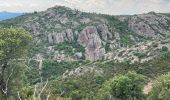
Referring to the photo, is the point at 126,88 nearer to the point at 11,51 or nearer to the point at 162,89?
the point at 162,89

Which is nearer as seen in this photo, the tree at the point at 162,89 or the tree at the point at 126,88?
the tree at the point at 162,89

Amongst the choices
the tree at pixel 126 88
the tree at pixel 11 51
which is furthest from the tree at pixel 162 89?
the tree at pixel 11 51

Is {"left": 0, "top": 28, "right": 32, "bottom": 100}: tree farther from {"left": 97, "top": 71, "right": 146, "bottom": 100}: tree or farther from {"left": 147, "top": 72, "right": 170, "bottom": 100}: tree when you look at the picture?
{"left": 97, "top": 71, "right": 146, "bottom": 100}: tree

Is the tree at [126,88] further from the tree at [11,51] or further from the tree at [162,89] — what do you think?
the tree at [11,51]

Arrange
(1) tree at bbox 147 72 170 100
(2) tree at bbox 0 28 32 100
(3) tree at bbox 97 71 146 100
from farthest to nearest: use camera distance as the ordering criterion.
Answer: (3) tree at bbox 97 71 146 100
(1) tree at bbox 147 72 170 100
(2) tree at bbox 0 28 32 100

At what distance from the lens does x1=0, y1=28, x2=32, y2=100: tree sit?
8050cm

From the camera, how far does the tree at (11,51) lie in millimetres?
80500

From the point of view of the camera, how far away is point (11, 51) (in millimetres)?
82500

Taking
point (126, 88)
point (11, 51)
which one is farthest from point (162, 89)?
point (11, 51)

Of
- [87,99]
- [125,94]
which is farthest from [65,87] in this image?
[125,94]

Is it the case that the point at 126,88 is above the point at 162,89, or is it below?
below

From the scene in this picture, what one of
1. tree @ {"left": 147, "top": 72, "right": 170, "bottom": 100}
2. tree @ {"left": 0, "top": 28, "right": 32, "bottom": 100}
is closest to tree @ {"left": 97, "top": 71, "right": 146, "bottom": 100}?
tree @ {"left": 147, "top": 72, "right": 170, "bottom": 100}

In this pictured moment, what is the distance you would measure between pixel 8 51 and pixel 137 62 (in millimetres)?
109556

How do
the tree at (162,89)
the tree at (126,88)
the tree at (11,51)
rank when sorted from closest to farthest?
the tree at (11,51)
the tree at (162,89)
the tree at (126,88)
